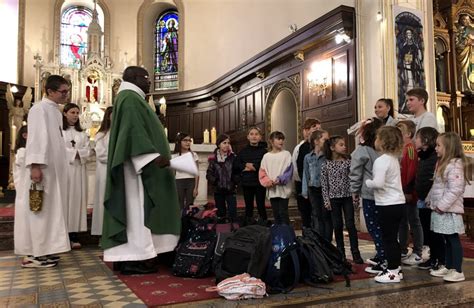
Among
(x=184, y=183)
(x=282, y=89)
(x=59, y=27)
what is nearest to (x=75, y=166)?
(x=184, y=183)

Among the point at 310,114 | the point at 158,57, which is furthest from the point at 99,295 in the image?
the point at 158,57

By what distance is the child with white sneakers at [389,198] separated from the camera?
120 inches

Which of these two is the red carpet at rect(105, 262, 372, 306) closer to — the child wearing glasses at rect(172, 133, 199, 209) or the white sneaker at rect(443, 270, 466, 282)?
the white sneaker at rect(443, 270, 466, 282)

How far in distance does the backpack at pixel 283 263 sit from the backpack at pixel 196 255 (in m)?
0.62

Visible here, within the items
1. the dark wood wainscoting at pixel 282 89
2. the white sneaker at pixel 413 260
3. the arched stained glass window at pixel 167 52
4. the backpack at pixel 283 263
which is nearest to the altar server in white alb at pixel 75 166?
the backpack at pixel 283 263

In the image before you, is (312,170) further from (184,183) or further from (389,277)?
(184,183)

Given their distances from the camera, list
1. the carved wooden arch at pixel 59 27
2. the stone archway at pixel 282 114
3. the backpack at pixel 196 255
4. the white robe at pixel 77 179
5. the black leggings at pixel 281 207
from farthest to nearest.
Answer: the carved wooden arch at pixel 59 27, the stone archway at pixel 282 114, the black leggings at pixel 281 207, the white robe at pixel 77 179, the backpack at pixel 196 255

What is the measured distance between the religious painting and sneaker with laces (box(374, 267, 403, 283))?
3857 millimetres

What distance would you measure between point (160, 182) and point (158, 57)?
471 inches

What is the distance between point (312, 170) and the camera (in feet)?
13.5

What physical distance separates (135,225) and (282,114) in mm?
6852

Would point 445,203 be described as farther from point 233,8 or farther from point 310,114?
point 233,8

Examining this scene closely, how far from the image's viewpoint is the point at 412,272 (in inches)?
134

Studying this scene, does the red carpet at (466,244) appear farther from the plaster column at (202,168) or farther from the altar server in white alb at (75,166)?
the altar server in white alb at (75,166)
